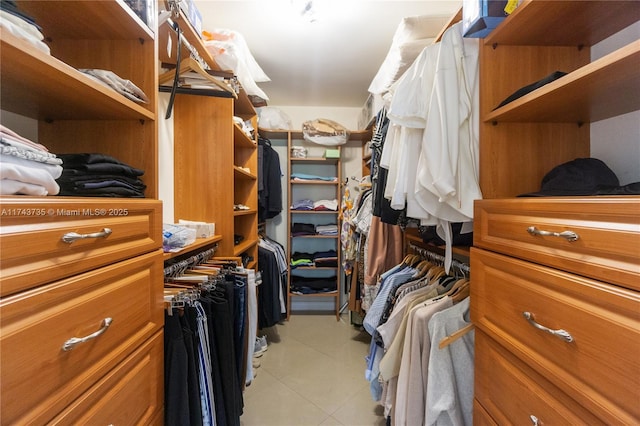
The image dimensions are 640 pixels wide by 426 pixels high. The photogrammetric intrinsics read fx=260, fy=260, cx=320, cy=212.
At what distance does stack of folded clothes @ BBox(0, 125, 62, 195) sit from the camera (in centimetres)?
43

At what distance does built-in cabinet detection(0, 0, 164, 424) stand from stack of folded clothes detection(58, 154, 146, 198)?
0.08 m

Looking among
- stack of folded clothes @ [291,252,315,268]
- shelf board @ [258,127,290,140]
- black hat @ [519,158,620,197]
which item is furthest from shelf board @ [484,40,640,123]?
stack of folded clothes @ [291,252,315,268]

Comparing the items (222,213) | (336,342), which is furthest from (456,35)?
(336,342)

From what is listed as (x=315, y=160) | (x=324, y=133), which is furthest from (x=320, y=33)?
(x=315, y=160)

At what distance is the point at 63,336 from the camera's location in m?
0.48

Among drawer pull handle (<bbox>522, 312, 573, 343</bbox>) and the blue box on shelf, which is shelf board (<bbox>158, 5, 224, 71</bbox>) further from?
drawer pull handle (<bbox>522, 312, 573, 343</bbox>)

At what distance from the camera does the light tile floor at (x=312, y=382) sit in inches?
59.2

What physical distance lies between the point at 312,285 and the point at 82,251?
244 cm

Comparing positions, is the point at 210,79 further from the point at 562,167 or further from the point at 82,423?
the point at 562,167

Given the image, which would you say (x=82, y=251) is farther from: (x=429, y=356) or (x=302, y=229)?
(x=302, y=229)

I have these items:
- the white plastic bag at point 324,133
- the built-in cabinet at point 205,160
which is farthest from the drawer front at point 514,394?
the white plastic bag at point 324,133

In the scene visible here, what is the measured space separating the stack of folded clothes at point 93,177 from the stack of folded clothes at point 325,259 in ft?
7.18

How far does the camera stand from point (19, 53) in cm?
47

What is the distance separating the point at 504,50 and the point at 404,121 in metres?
0.37
